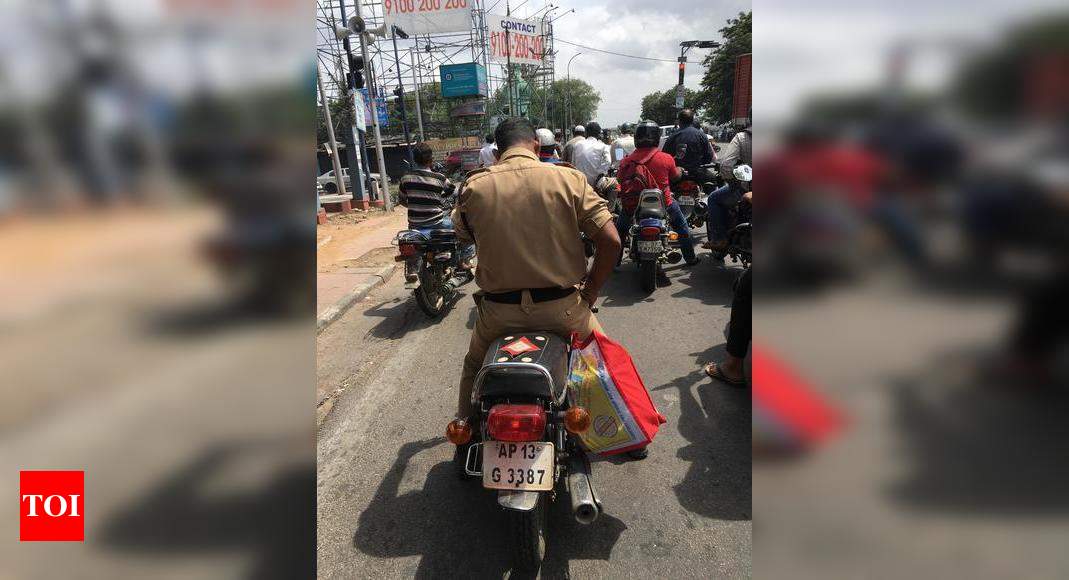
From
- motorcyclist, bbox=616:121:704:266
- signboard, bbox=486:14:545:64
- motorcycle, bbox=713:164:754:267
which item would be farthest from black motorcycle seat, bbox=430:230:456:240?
signboard, bbox=486:14:545:64

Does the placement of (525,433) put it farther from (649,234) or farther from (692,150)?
(692,150)

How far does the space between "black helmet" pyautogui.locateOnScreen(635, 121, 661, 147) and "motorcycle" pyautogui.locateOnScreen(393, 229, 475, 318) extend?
2.15 m

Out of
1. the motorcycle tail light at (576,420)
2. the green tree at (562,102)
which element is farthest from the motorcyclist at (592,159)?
the green tree at (562,102)

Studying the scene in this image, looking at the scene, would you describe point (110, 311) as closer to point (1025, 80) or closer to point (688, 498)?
point (1025, 80)

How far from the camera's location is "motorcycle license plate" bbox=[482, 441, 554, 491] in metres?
1.92

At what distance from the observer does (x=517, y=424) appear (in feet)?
6.21

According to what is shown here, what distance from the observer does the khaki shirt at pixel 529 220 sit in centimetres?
215

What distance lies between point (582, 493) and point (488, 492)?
65 cm

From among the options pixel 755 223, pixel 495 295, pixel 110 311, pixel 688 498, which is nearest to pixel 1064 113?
pixel 755 223

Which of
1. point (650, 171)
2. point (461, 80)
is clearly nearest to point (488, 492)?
point (650, 171)

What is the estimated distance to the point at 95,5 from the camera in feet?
1.61

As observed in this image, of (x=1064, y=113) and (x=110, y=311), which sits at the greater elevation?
(x=1064, y=113)

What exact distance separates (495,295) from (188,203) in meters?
1.81

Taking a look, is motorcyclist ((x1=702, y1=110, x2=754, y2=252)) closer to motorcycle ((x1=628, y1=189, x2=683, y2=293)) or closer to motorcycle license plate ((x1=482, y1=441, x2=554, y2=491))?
motorcycle ((x1=628, y1=189, x2=683, y2=293))
